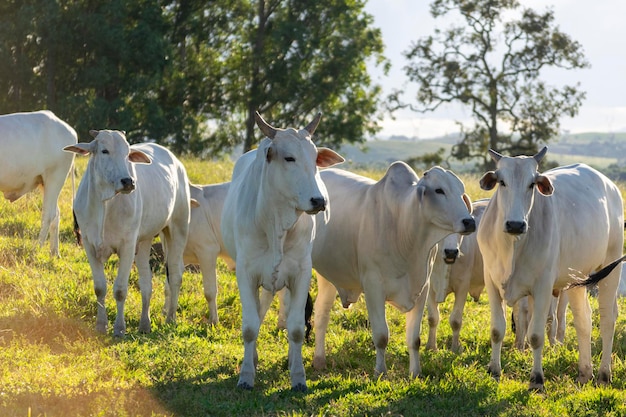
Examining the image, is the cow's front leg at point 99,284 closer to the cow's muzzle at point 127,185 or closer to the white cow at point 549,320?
the cow's muzzle at point 127,185

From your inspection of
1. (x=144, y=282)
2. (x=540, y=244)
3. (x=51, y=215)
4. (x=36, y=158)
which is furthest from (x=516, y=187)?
(x=36, y=158)

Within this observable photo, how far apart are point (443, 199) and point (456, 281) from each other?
123 inches

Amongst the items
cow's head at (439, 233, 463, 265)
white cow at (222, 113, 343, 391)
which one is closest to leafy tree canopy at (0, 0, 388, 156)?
cow's head at (439, 233, 463, 265)

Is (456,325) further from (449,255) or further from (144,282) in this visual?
(144,282)

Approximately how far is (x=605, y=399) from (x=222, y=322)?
16.0 feet

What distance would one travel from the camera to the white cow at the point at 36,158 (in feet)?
46.0

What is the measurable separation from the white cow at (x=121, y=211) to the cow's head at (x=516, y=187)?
12.0 feet

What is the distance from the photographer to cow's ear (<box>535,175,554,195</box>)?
9.01m

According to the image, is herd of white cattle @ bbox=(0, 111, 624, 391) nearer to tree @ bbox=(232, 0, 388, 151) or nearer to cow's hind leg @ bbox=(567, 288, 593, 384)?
cow's hind leg @ bbox=(567, 288, 593, 384)

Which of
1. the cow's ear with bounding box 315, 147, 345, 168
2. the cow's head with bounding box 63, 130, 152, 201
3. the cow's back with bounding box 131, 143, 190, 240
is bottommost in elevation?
the cow's back with bounding box 131, 143, 190, 240

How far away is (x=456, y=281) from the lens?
38.2 ft

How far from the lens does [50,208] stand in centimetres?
1404

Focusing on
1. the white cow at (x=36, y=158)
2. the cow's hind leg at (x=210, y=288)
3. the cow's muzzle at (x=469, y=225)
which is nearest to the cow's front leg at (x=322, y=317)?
the cow's hind leg at (x=210, y=288)

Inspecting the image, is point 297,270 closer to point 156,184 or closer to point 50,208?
point 156,184
